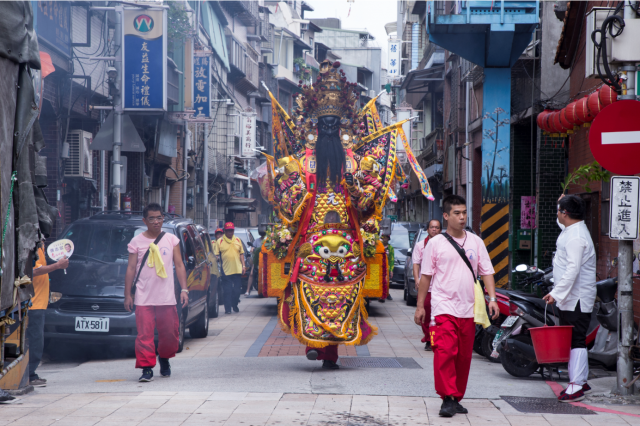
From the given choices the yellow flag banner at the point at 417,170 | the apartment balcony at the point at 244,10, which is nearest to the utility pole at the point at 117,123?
the yellow flag banner at the point at 417,170

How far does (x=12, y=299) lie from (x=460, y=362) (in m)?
3.49

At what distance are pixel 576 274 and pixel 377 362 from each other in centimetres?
290

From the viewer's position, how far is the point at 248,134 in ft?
126

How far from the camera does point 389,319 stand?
47.5ft

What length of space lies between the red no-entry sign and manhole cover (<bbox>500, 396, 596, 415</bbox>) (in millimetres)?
2106

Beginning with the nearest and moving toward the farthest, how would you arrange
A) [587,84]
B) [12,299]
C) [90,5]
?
[12,299] → [587,84] → [90,5]

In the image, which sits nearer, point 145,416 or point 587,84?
point 145,416

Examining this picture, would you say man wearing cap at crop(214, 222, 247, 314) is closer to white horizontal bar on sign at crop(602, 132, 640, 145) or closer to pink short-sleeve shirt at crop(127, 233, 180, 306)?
pink short-sleeve shirt at crop(127, 233, 180, 306)

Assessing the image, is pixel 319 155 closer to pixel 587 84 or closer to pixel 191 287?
pixel 191 287

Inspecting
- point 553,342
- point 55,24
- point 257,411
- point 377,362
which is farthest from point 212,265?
point 553,342

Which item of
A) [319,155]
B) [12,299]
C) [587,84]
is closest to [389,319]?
[587,84]

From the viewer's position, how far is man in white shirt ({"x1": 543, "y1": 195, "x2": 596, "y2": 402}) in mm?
6805

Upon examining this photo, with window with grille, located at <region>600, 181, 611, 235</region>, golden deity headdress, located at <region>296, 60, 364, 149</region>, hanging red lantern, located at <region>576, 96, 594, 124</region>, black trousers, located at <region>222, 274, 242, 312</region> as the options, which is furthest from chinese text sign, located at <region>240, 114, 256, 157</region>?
golden deity headdress, located at <region>296, 60, 364, 149</region>

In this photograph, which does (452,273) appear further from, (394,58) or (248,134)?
(394,58)
